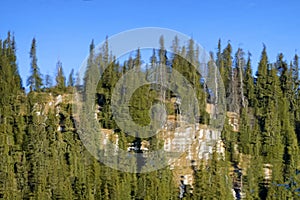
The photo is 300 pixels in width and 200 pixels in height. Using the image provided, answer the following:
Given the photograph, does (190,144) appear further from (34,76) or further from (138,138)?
(34,76)

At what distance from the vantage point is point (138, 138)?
77000 millimetres

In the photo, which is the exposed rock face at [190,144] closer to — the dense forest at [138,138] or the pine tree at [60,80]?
the dense forest at [138,138]

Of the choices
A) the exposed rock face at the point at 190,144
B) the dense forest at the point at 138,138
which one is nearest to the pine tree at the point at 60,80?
the dense forest at the point at 138,138

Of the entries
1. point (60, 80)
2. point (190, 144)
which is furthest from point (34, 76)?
point (190, 144)

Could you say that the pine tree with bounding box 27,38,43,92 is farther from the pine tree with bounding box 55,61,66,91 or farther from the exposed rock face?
the exposed rock face

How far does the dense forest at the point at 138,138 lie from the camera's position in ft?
200

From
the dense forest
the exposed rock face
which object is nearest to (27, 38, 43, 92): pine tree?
the dense forest

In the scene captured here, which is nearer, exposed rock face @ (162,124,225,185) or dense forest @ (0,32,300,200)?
dense forest @ (0,32,300,200)

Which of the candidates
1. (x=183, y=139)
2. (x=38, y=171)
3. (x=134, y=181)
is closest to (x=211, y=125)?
(x=183, y=139)

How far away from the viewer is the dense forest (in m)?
60.8

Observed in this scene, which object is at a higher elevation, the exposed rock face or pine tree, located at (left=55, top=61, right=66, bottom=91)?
pine tree, located at (left=55, top=61, right=66, bottom=91)

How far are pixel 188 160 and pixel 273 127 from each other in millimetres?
12990

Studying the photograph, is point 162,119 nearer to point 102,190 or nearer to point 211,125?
point 211,125

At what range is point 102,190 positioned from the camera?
60188mm
